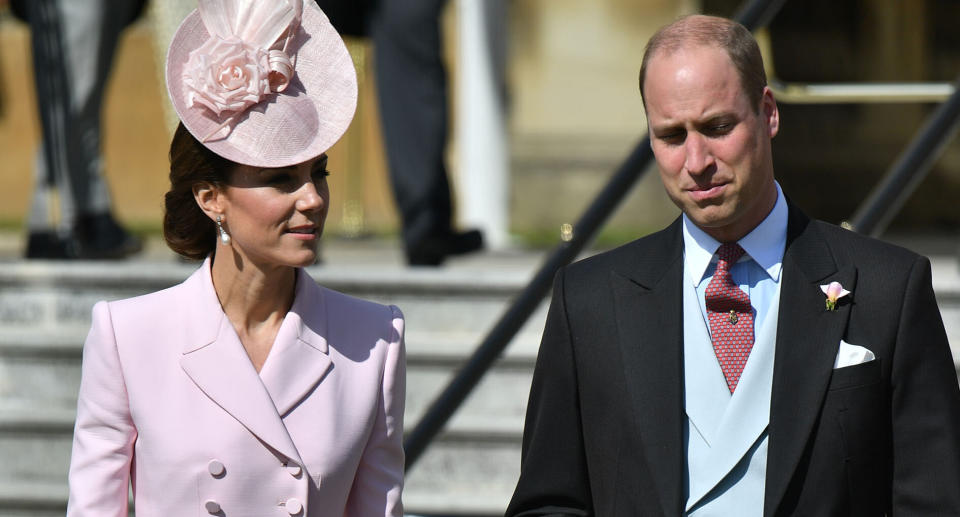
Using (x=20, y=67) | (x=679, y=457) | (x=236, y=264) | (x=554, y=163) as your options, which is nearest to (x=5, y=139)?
(x=20, y=67)

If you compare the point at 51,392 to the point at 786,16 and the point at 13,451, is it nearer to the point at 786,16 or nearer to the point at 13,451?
the point at 13,451

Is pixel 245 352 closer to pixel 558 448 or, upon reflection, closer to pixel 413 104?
pixel 558 448

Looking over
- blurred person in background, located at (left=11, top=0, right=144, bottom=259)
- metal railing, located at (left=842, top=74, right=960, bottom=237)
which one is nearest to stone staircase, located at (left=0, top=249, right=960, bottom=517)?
blurred person in background, located at (left=11, top=0, right=144, bottom=259)

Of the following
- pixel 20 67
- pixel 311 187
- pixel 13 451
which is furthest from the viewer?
pixel 20 67

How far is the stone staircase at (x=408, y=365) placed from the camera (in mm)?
5070

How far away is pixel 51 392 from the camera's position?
540 cm

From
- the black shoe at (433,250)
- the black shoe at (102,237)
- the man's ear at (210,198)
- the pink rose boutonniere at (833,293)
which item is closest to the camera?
the pink rose boutonniere at (833,293)

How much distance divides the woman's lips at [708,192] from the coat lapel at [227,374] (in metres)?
0.84

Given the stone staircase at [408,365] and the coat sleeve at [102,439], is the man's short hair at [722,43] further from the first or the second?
the stone staircase at [408,365]

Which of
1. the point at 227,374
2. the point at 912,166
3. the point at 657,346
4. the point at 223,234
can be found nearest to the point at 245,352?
the point at 227,374

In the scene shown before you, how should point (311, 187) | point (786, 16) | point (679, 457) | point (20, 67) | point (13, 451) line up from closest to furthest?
point (679, 457)
point (311, 187)
point (13, 451)
point (786, 16)
point (20, 67)

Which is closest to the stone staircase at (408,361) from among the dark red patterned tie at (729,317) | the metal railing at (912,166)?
the metal railing at (912,166)

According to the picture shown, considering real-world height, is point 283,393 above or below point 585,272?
below

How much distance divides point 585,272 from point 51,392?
3273mm
